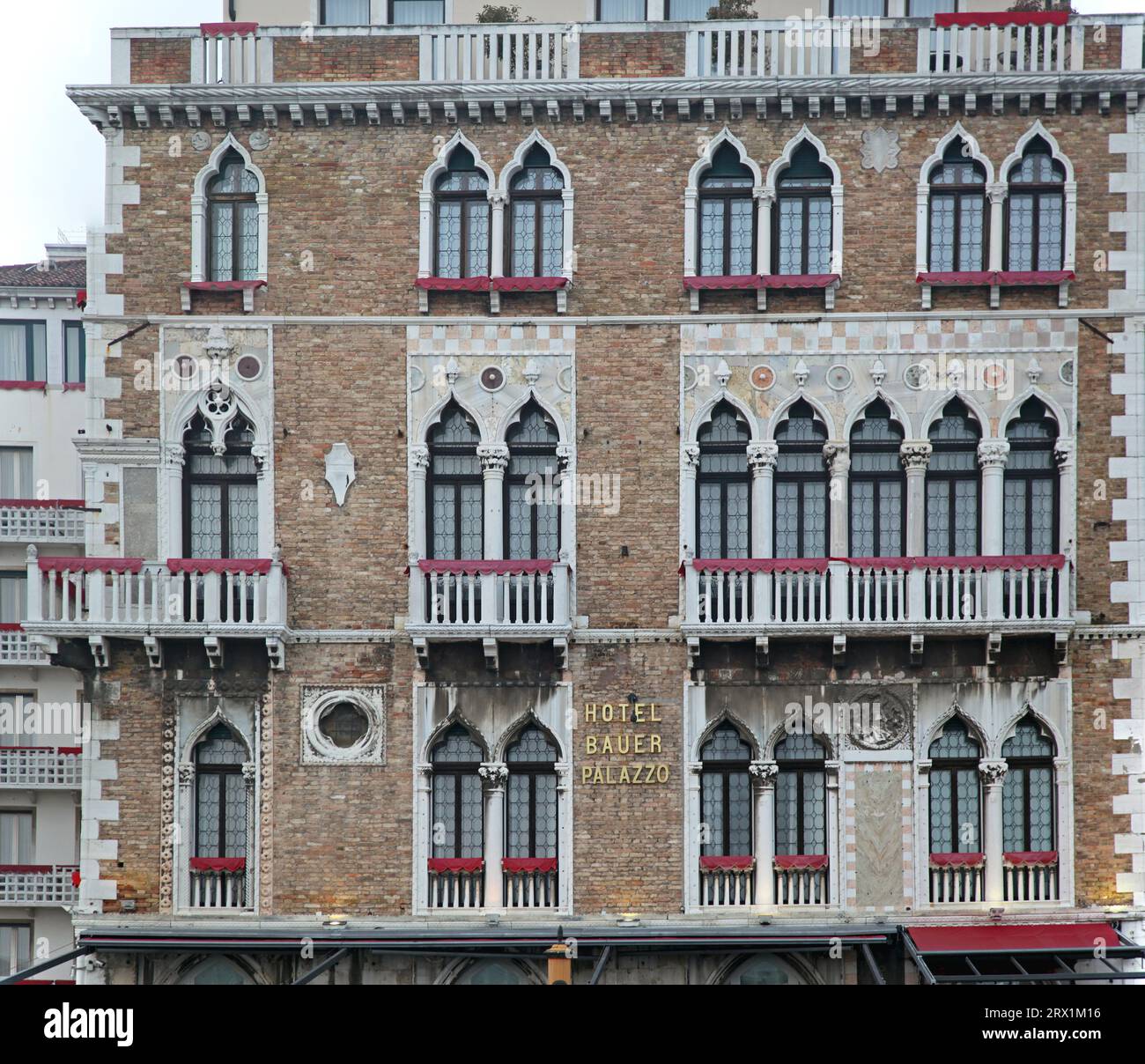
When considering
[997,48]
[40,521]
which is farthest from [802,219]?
[40,521]

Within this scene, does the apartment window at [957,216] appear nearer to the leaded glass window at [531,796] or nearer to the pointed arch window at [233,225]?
the leaded glass window at [531,796]

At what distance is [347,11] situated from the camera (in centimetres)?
2630

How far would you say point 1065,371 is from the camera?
24469 mm

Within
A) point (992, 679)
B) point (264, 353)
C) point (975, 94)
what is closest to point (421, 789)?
point (264, 353)

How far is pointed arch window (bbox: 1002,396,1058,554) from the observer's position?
24641mm

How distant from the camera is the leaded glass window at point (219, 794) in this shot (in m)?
24.7

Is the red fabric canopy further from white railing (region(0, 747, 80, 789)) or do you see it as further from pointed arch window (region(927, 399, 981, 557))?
white railing (region(0, 747, 80, 789))

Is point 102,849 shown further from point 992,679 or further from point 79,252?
point 79,252

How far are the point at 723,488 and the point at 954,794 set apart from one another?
595cm

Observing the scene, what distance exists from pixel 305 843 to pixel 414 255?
30.8ft

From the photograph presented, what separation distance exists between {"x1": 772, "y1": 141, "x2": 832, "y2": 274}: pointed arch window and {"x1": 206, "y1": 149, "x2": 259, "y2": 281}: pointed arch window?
8.31 meters

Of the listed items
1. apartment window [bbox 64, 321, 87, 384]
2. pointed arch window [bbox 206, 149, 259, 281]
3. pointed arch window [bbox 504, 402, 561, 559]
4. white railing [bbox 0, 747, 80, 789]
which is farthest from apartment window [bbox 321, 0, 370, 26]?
white railing [bbox 0, 747, 80, 789]

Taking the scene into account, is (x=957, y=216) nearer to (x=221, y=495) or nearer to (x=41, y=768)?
(x=221, y=495)
